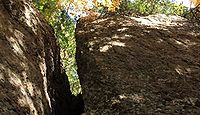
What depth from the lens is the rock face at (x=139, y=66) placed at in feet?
29.5

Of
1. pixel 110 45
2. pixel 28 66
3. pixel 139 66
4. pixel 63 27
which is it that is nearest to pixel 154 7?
pixel 63 27

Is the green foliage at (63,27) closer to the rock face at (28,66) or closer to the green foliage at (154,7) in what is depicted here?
the green foliage at (154,7)

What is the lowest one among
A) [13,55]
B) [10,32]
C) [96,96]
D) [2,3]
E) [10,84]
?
[96,96]

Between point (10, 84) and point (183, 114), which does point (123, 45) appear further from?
point (10, 84)

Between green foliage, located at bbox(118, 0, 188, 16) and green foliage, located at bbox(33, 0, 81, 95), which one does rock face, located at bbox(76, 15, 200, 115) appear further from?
green foliage, located at bbox(118, 0, 188, 16)

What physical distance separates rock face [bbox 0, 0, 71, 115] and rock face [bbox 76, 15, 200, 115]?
43.2 inches

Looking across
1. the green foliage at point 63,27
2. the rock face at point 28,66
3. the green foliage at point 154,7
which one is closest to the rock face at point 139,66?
the rock face at point 28,66

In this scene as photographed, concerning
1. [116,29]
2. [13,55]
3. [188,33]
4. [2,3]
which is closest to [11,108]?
[13,55]

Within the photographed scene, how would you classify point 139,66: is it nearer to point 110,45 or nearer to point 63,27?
point 110,45

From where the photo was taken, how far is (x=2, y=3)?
35.2ft

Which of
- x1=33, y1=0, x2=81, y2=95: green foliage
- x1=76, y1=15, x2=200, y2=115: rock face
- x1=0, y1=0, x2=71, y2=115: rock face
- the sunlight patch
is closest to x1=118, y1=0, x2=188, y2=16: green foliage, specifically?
x1=33, y1=0, x2=81, y2=95: green foliage

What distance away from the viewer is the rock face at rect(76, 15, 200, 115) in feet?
29.5

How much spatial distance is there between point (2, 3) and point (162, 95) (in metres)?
5.61

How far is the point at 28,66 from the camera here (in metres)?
9.17
